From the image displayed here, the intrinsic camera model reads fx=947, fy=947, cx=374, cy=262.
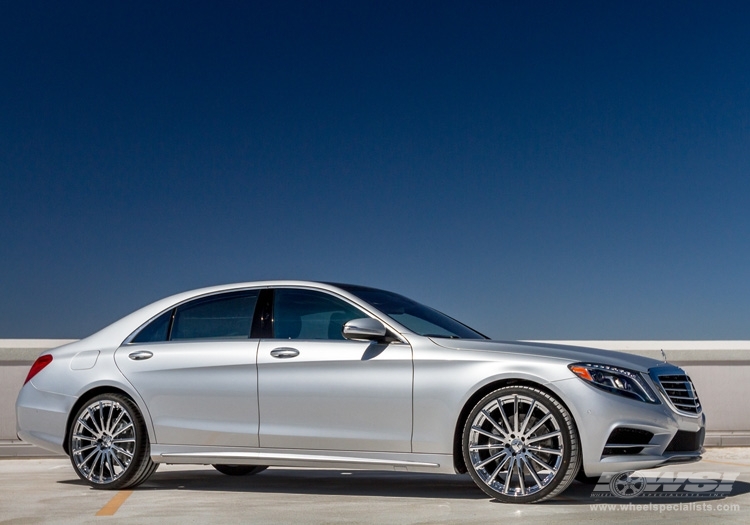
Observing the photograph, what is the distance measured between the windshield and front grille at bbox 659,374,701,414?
1.61 metres

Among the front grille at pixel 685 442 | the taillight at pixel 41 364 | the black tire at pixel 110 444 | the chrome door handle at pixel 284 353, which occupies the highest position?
the chrome door handle at pixel 284 353

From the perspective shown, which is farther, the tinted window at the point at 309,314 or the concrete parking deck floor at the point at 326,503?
the tinted window at the point at 309,314

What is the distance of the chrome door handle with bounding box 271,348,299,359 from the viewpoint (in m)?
7.36

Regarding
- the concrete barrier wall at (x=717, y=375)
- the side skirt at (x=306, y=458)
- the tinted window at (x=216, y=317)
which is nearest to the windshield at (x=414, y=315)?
the tinted window at (x=216, y=317)

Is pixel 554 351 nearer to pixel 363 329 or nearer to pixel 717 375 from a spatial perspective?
pixel 363 329

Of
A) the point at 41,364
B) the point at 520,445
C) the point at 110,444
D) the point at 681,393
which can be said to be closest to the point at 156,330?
the point at 110,444

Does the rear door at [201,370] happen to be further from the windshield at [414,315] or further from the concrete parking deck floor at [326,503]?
the windshield at [414,315]

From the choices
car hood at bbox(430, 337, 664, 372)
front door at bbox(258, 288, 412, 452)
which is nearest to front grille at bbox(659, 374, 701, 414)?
car hood at bbox(430, 337, 664, 372)

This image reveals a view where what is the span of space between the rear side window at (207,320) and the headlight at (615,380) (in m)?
2.74

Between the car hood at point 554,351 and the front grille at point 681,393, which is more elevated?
the car hood at point 554,351

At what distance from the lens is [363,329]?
6926mm

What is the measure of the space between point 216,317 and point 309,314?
0.88 m

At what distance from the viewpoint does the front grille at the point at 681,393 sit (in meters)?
6.78

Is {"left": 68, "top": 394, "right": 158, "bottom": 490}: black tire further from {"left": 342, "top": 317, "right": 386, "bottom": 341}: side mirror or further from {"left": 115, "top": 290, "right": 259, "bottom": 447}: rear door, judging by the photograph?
{"left": 342, "top": 317, "right": 386, "bottom": 341}: side mirror
